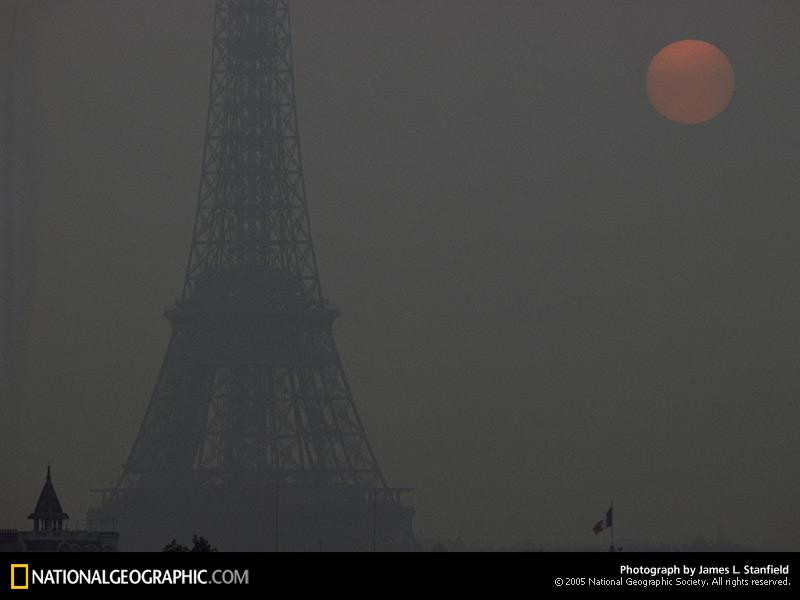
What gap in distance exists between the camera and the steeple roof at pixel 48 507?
56997mm

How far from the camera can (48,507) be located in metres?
57.1

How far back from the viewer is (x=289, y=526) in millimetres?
61406

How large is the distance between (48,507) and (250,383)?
24.8 feet
